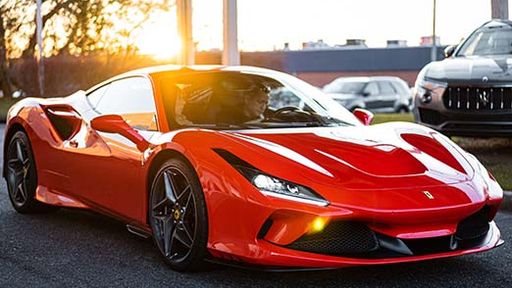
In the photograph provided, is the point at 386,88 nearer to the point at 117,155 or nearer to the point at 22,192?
the point at 22,192

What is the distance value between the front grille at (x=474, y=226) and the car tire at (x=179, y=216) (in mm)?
1370

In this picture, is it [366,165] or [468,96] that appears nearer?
[366,165]

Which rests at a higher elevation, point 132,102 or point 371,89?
point 132,102

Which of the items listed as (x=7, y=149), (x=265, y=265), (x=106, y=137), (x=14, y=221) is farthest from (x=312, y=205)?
(x=7, y=149)

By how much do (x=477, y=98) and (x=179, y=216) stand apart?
515cm

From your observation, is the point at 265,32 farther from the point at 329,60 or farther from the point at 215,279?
the point at 329,60

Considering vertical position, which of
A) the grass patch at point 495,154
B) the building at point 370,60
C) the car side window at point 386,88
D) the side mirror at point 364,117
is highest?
the side mirror at point 364,117

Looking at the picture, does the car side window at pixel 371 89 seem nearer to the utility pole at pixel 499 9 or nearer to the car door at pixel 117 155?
the utility pole at pixel 499 9

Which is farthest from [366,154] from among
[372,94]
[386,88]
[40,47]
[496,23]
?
[40,47]

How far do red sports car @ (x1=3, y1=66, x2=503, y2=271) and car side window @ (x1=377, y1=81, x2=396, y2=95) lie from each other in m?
24.5

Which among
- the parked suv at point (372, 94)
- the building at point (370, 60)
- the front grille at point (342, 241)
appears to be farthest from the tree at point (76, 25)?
the building at point (370, 60)

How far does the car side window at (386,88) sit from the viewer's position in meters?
30.2

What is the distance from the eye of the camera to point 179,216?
15.7 ft

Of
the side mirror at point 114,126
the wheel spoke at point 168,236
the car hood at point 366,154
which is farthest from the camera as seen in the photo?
the side mirror at point 114,126
